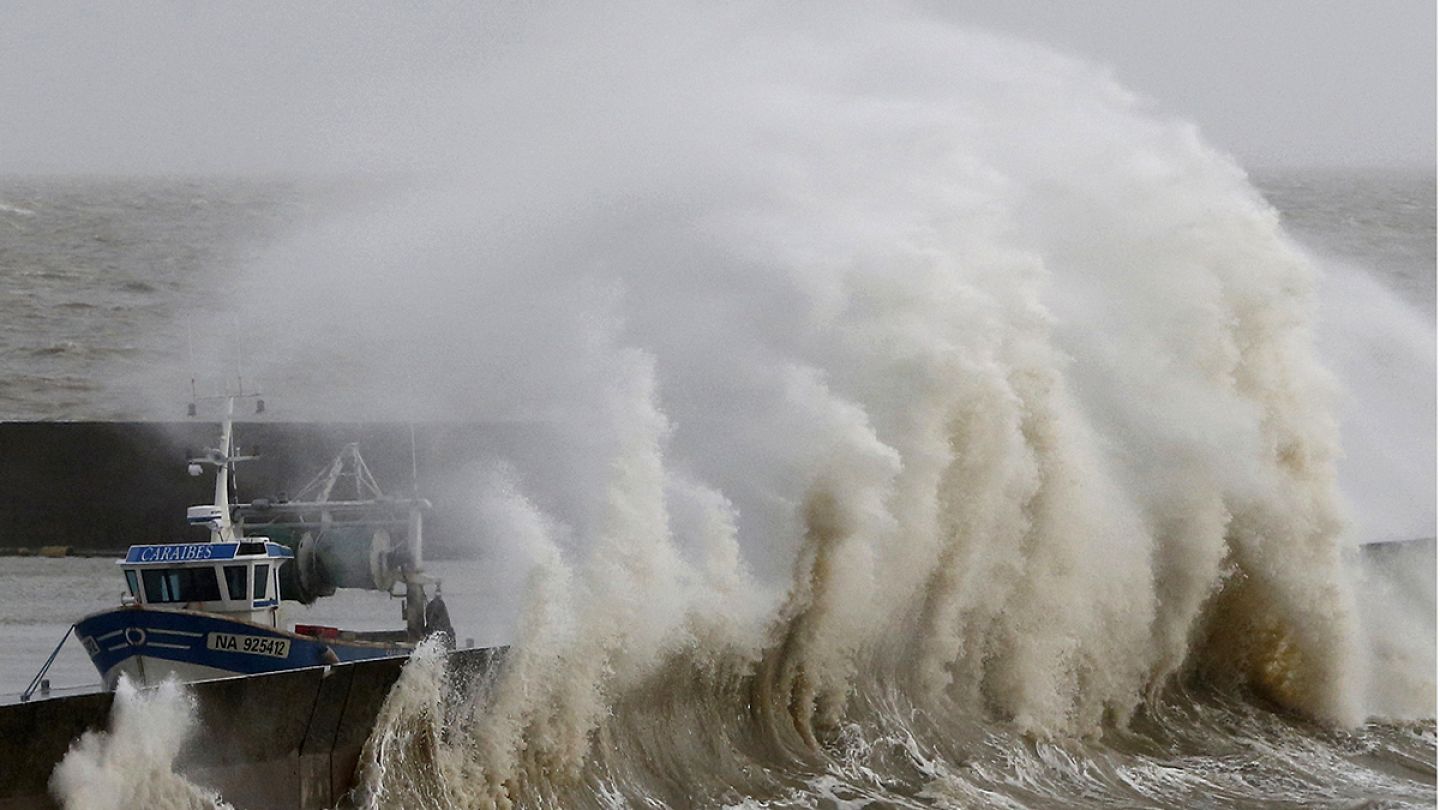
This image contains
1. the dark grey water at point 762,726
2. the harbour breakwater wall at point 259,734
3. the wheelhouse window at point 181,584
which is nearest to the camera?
the harbour breakwater wall at point 259,734

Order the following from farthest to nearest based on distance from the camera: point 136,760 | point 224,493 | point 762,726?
point 224,493, point 762,726, point 136,760

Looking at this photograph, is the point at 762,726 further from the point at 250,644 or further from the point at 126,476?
the point at 126,476

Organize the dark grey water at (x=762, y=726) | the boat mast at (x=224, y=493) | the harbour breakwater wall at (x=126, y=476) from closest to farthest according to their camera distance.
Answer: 1. the dark grey water at (x=762, y=726)
2. the boat mast at (x=224, y=493)
3. the harbour breakwater wall at (x=126, y=476)

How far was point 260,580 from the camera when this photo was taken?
18.0 metres

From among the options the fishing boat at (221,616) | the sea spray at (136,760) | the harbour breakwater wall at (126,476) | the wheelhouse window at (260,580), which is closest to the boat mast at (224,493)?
the fishing boat at (221,616)

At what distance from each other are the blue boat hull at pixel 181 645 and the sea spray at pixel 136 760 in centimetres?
354

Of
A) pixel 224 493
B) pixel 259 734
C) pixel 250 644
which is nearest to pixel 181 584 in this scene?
pixel 250 644

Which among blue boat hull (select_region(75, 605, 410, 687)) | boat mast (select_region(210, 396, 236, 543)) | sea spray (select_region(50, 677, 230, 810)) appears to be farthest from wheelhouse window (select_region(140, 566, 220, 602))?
sea spray (select_region(50, 677, 230, 810))

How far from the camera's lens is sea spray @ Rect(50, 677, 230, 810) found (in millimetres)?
13016

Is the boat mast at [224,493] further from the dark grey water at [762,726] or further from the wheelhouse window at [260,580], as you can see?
the dark grey water at [762,726]

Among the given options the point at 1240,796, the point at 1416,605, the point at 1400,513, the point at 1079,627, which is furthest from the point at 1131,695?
the point at 1400,513

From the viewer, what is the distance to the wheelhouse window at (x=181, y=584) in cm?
1769

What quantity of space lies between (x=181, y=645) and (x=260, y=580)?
1.08m

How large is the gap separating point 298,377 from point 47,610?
35.2ft
